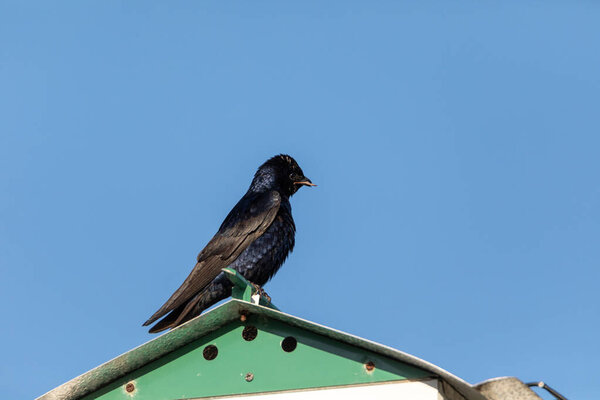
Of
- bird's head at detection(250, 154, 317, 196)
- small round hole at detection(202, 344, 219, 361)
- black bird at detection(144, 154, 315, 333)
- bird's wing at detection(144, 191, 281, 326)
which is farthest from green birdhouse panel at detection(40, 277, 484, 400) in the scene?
bird's head at detection(250, 154, 317, 196)

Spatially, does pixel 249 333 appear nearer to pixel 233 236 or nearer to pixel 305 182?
pixel 233 236

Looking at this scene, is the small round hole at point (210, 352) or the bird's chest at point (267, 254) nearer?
the small round hole at point (210, 352)

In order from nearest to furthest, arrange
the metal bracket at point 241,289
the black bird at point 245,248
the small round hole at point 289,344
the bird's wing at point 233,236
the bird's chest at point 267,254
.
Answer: the small round hole at point 289,344
the metal bracket at point 241,289
the black bird at point 245,248
the bird's wing at point 233,236
the bird's chest at point 267,254

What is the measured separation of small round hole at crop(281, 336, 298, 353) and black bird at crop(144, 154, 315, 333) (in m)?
1.62

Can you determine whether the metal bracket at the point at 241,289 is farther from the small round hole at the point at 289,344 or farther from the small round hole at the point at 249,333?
the small round hole at the point at 289,344

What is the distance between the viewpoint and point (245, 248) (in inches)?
263

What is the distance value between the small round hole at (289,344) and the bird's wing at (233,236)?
69.6 inches

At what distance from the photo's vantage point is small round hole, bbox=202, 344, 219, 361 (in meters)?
4.31

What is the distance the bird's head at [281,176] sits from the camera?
743 centimetres

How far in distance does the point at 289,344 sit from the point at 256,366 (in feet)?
0.53

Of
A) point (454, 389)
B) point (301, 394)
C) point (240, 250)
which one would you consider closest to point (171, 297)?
point (240, 250)

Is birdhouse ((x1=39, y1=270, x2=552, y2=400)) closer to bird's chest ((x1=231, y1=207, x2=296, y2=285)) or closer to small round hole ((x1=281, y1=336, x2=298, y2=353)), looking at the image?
small round hole ((x1=281, y1=336, x2=298, y2=353))

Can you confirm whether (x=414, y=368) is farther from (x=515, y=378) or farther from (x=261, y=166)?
(x=261, y=166)

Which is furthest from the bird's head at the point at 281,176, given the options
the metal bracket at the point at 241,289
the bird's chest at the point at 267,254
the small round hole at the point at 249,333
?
the small round hole at the point at 249,333
